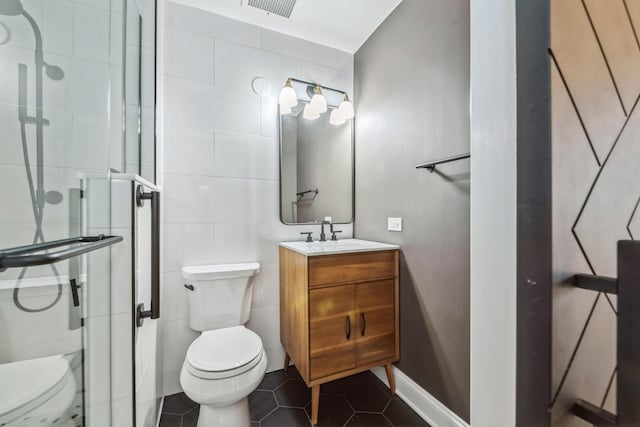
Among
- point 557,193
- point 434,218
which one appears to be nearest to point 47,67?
point 557,193

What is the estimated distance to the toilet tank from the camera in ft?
5.20

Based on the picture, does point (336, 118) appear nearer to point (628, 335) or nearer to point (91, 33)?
point (91, 33)

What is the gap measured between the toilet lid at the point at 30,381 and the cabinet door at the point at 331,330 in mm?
996

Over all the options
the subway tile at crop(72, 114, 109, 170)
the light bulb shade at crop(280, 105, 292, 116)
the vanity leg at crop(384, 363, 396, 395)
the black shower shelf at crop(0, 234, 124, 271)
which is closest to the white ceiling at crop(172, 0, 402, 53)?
the light bulb shade at crop(280, 105, 292, 116)

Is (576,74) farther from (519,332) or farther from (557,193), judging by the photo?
(519,332)

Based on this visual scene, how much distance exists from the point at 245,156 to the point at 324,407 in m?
1.72

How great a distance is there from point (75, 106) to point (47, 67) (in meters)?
0.13

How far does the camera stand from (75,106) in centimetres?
88

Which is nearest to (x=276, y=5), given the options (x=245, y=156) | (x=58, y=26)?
(x=245, y=156)

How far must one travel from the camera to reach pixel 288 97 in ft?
6.13

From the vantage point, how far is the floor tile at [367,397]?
1.54m

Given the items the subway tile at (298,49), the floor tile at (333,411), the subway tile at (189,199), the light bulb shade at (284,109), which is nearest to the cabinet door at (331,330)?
the floor tile at (333,411)

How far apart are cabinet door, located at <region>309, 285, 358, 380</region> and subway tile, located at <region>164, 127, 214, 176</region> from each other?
3.71 feet

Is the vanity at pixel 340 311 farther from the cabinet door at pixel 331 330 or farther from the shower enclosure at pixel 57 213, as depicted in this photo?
the shower enclosure at pixel 57 213
